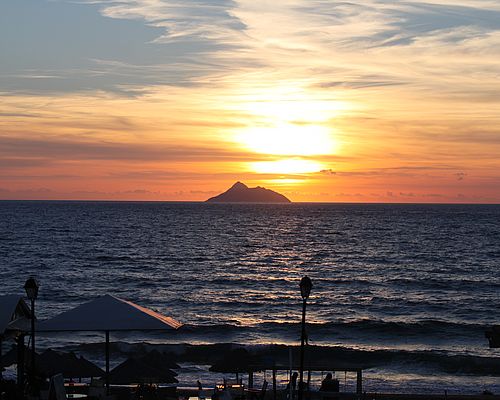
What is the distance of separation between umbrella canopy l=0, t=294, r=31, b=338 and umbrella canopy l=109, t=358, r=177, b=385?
3.52 metres

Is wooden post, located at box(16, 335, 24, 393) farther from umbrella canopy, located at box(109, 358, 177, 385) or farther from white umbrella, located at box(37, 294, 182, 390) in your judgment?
umbrella canopy, located at box(109, 358, 177, 385)

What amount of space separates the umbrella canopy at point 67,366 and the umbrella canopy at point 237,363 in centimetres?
351

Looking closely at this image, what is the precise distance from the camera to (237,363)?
22062mm

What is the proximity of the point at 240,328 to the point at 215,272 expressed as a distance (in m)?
31.9

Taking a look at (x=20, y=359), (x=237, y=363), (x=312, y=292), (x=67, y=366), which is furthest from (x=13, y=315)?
(x=312, y=292)

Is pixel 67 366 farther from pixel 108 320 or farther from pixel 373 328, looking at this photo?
pixel 373 328

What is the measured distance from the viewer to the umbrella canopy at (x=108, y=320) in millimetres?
15602

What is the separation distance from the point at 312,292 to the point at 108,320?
4462cm

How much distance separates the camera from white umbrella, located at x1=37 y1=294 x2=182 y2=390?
51.2 ft

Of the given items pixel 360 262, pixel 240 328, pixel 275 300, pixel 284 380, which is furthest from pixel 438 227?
pixel 284 380

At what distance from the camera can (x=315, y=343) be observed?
38.5 meters

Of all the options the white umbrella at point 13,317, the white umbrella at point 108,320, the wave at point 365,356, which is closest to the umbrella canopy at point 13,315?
the white umbrella at point 13,317

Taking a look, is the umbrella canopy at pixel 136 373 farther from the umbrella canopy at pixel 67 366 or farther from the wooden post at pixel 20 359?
the wooden post at pixel 20 359

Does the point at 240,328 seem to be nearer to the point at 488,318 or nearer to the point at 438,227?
the point at 488,318
